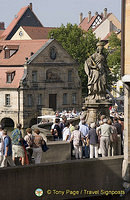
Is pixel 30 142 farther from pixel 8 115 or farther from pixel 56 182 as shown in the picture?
pixel 8 115

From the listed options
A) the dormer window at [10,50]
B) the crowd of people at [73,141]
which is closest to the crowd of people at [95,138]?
the crowd of people at [73,141]

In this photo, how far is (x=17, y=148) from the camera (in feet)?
67.7

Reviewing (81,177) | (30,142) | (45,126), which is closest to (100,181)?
(81,177)

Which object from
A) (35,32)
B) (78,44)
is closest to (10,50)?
(78,44)

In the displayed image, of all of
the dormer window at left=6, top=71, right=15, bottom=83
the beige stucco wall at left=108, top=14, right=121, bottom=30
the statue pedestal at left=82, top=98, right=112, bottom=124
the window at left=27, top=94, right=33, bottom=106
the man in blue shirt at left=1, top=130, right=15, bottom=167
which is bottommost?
the man in blue shirt at left=1, top=130, right=15, bottom=167

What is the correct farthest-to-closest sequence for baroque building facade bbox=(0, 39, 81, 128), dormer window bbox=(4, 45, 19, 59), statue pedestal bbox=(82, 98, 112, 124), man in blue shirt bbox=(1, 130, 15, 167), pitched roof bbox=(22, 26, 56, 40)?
1. pitched roof bbox=(22, 26, 56, 40)
2. dormer window bbox=(4, 45, 19, 59)
3. baroque building facade bbox=(0, 39, 81, 128)
4. statue pedestal bbox=(82, 98, 112, 124)
5. man in blue shirt bbox=(1, 130, 15, 167)

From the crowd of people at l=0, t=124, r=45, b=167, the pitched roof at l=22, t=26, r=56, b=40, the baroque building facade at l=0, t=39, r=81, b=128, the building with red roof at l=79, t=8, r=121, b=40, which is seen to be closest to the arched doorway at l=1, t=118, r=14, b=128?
the baroque building facade at l=0, t=39, r=81, b=128

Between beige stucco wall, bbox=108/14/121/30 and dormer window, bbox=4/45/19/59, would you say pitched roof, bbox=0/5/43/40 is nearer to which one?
beige stucco wall, bbox=108/14/121/30

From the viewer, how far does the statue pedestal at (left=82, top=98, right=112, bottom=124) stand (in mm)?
29703

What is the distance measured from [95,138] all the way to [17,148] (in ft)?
10.7

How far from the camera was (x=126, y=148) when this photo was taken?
20.3 metres

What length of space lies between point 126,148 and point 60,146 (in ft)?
8.66

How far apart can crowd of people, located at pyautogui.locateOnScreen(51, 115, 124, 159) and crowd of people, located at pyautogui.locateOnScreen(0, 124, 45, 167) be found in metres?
2.22

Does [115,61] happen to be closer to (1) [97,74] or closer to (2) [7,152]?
(1) [97,74]
